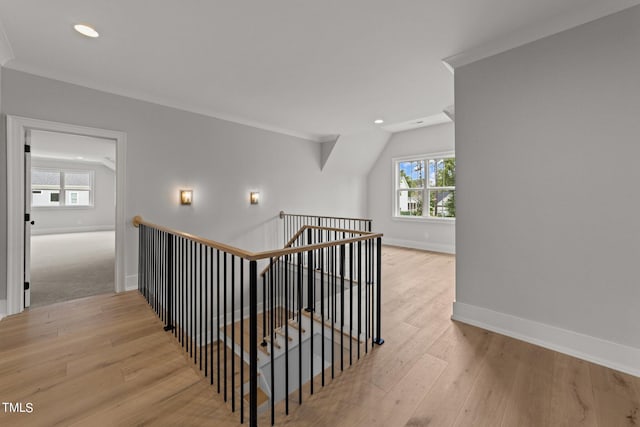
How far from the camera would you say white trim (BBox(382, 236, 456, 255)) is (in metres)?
6.11

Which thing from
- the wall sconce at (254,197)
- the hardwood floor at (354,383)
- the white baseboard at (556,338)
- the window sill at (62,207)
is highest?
the wall sconce at (254,197)

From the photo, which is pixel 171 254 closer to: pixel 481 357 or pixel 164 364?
pixel 164 364

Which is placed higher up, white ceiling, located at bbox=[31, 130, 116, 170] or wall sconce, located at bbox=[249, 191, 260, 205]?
white ceiling, located at bbox=[31, 130, 116, 170]

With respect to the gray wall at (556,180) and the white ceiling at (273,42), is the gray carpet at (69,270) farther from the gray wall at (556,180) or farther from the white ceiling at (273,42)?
the gray wall at (556,180)

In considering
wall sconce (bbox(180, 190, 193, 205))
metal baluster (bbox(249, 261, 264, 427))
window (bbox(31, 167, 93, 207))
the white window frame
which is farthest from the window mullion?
metal baluster (bbox(249, 261, 264, 427))

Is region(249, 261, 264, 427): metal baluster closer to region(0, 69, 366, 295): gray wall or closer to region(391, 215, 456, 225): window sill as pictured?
region(0, 69, 366, 295): gray wall

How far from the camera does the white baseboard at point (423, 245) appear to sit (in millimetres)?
6105

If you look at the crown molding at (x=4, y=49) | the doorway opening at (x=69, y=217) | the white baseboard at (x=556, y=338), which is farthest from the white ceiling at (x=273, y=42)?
the white baseboard at (x=556, y=338)

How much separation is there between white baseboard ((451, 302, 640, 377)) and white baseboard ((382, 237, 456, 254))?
3.63 m

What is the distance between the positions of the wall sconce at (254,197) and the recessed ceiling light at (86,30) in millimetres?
3056

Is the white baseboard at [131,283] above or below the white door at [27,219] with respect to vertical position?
below

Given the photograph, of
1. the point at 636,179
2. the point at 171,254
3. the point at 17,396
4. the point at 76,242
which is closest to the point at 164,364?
the point at 17,396

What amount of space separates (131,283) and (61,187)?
8.89 m

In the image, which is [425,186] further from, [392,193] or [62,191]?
[62,191]
